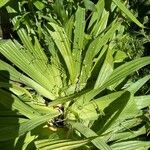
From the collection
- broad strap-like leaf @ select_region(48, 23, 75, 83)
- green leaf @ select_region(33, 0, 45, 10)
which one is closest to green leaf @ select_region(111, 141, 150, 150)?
broad strap-like leaf @ select_region(48, 23, 75, 83)

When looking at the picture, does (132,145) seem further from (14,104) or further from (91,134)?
(14,104)

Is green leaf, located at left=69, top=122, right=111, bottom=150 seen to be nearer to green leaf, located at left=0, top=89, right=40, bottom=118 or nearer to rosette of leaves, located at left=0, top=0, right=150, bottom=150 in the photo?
rosette of leaves, located at left=0, top=0, right=150, bottom=150

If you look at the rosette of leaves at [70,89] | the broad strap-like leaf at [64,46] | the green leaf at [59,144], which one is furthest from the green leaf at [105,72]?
the green leaf at [59,144]

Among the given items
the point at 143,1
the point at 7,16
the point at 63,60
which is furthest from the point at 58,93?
the point at 143,1

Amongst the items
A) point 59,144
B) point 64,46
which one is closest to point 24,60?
point 64,46

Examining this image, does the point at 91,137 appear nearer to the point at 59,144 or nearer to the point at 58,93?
the point at 59,144

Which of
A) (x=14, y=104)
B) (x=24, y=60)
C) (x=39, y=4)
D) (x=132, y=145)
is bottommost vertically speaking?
(x=132, y=145)

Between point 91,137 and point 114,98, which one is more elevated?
point 114,98

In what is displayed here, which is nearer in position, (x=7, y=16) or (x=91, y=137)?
(x=91, y=137)
